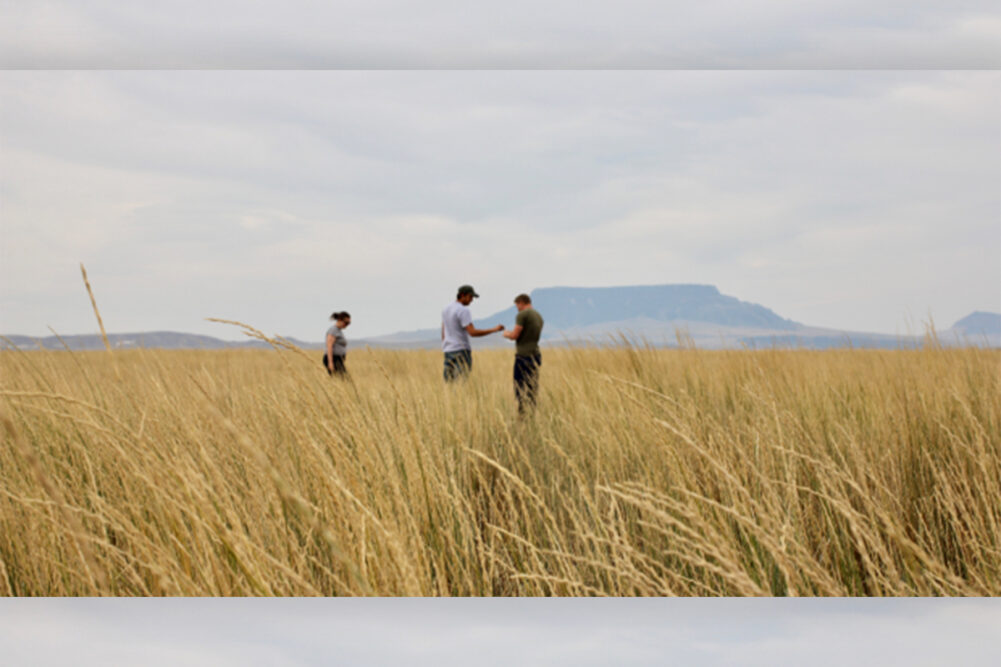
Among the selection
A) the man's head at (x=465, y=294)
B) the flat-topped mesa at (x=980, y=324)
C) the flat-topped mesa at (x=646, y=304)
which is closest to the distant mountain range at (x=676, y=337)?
the flat-topped mesa at (x=980, y=324)

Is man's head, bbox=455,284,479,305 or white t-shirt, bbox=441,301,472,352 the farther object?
white t-shirt, bbox=441,301,472,352

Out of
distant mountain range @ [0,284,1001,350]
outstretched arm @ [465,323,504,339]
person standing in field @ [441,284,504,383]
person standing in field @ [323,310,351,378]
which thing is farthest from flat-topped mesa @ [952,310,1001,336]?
person standing in field @ [323,310,351,378]

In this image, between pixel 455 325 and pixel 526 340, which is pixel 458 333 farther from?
pixel 526 340

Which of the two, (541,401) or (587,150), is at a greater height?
(587,150)

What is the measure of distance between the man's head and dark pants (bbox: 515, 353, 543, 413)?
732mm

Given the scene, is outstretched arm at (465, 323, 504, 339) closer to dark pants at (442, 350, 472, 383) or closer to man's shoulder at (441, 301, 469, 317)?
man's shoulder at (441, 301, 469, 317)

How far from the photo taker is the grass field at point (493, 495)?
1520mm

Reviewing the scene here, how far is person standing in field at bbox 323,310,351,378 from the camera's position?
17.7ft

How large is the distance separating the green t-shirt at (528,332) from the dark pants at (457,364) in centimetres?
67

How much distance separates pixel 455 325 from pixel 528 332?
84 centimetres
